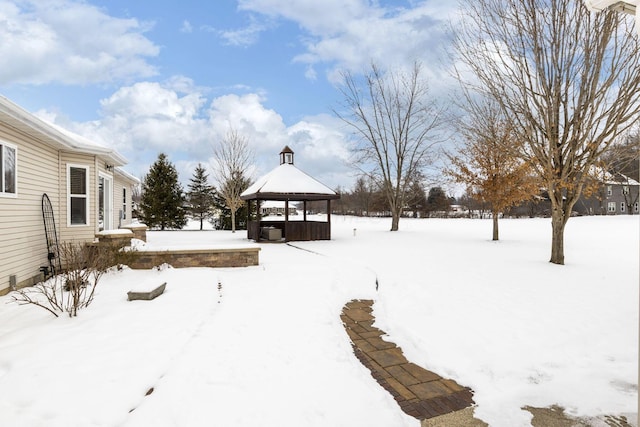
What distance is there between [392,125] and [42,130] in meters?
18.9

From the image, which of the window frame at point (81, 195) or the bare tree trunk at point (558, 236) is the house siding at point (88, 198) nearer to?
the window frame at point (81, 195)

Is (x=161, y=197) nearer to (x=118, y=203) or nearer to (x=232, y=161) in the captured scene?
(x=232, y=161)

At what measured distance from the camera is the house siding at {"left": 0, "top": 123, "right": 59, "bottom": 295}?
20.0ft

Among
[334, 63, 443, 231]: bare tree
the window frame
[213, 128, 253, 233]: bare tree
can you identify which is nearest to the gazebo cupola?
[213, 128, 253, 233]: bare tree

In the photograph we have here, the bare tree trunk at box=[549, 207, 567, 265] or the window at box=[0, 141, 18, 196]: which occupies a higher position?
the window at box=[0, 141, 18, 196]

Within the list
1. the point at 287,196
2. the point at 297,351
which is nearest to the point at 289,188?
the point at 287,196

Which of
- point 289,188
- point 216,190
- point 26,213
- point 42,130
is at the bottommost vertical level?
point 26,213

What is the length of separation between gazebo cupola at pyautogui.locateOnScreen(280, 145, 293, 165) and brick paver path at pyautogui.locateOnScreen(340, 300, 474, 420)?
14.4 metres

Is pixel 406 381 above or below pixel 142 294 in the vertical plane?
below

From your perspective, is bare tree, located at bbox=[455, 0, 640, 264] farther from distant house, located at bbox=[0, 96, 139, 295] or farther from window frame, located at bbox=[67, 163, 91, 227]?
window frame, located at bbox=[67, 163, 91, 227]

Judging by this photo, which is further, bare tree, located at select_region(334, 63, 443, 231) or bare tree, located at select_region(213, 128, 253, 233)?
bare tree, located at select_region(213, 128, 253, 233)

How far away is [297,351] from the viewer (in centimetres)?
368

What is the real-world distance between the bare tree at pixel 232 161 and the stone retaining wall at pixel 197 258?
44.6ft

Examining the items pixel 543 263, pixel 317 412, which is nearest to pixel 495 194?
pixel 543 263
